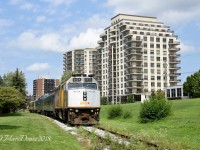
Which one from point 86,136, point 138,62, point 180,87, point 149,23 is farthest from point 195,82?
point 86,136

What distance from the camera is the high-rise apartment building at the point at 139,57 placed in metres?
138

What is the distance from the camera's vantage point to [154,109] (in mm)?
32594

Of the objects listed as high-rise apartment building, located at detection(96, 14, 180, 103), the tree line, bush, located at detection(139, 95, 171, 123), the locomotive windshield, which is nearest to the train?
the locomotive windshield

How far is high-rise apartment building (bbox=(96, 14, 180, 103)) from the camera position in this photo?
452 ft

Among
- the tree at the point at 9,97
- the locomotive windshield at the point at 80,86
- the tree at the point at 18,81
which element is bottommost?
the tree at the point at 9,97

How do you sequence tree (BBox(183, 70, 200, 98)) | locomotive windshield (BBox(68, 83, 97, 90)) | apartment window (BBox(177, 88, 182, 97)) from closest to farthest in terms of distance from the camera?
locomotive windshield (BBox(68, 83, 97, 90)) → tree (BBox(183, 70, 200, 98)) → apartment window (BBox(177, 88, 182, 97))

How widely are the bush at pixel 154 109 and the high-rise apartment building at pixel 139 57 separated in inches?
3991

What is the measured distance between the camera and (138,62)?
13850 centimetres

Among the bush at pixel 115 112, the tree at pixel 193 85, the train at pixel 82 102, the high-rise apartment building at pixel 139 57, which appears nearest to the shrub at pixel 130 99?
the high-rise apartment building at pixel 139 57

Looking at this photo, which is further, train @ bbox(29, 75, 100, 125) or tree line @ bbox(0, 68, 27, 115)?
tree line @ bbox(0, 68, 27, 115)

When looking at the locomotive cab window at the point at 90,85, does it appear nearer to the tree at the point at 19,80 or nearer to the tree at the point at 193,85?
the tree at the point at 19,80

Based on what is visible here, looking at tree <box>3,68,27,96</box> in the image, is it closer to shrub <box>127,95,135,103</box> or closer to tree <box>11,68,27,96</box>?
tree <box>11,68,27,96</box>

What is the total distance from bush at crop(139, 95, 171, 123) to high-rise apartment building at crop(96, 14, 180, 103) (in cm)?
10137

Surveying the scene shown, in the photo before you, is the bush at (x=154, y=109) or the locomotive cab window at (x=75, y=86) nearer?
the locomotive cab window at (x=75, y=86)
